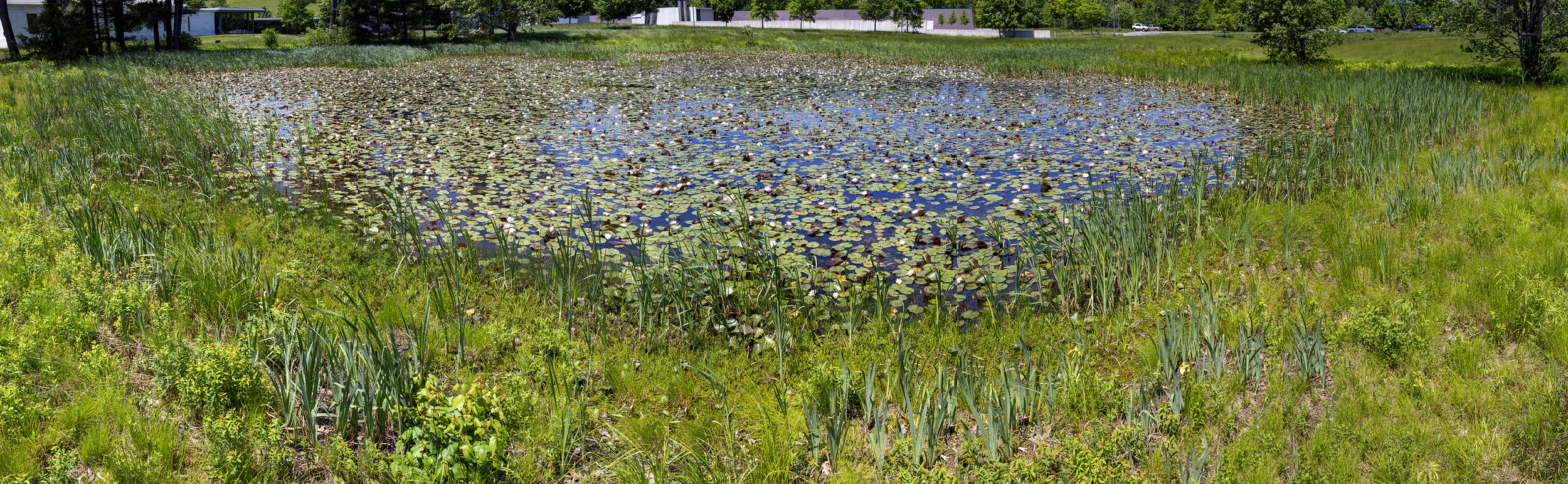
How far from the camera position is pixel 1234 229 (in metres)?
5.80

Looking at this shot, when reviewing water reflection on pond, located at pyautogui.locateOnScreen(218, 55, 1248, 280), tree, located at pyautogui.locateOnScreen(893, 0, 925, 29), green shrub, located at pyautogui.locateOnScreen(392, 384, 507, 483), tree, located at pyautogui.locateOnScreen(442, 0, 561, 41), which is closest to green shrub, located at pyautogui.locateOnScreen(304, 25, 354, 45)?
tree, located at pyautogui.locateOnScreen(442, 0, 561, 41)

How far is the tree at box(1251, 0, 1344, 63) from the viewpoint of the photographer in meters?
22.5

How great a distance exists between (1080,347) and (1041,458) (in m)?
1.13

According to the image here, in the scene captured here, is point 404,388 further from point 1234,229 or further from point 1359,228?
point 1359,228

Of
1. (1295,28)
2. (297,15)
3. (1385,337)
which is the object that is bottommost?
(1385,337)

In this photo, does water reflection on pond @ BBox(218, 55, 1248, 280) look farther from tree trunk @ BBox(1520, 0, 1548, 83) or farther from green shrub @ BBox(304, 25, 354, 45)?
green shrub @ BBox(304, 25, 354, 45)

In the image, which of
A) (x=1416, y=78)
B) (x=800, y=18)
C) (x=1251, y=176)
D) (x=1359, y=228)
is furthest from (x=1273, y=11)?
(x=800, y=18)

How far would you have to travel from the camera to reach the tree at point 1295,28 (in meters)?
22.5

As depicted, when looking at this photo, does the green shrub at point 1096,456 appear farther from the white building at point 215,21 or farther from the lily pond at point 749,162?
the white building at point 215,21

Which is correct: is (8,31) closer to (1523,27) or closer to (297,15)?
(297,15)

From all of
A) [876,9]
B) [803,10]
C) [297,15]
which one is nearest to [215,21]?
[297,15]

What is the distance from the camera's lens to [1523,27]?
14297 millimetres

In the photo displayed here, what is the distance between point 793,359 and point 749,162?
5.44m

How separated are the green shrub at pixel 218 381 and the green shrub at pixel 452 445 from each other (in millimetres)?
853
